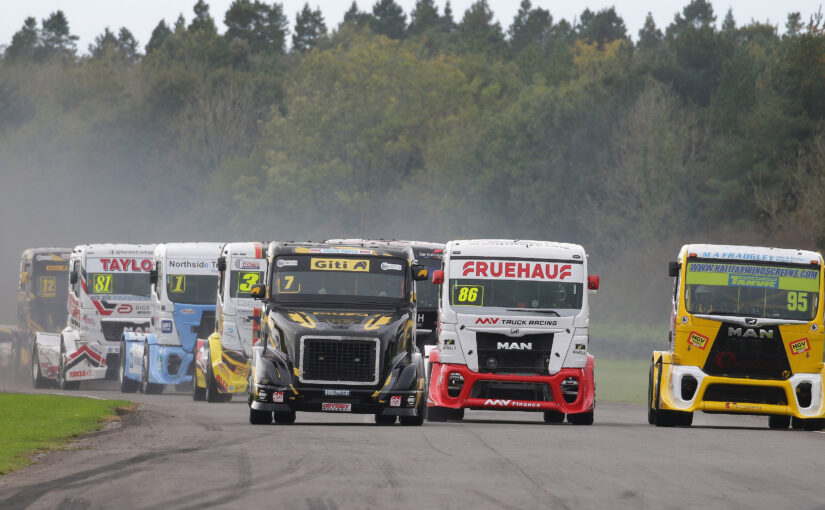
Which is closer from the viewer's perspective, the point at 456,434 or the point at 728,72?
the point at 456,434

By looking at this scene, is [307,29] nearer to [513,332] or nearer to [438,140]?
[438,140]

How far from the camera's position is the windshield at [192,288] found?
3653 centimetres

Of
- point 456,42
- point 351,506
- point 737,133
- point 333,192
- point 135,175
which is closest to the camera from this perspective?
point 351,506

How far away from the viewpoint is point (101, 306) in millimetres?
39688

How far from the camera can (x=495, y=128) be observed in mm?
94250

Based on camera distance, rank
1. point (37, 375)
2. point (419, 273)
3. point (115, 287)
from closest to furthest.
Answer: point (419, 273) < point (115, 287) < point (37, 375)

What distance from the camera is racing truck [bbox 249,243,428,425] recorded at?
2353 cm

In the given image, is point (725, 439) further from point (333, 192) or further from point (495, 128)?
point (333, 192)

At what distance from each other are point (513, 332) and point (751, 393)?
3781 millimetres

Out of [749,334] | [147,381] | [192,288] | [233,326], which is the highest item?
[749,334]

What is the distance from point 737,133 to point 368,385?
2266 inches

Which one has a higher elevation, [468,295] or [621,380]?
[468,295]

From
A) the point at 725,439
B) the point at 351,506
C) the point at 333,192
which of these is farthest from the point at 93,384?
the point at 333,192

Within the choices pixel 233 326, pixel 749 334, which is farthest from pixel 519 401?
pixel 233 326
